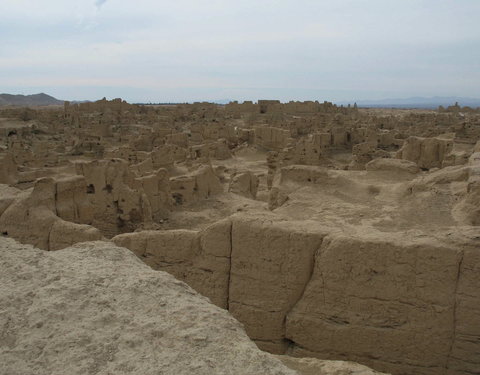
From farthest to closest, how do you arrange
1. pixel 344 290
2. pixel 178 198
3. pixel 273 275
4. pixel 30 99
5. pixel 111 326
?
pixel 30 99 < pixel 178 198 < pixel 273 275 < pixel 344 290 < pixel 111 326

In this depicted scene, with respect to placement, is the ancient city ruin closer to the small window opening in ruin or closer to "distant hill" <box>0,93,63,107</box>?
the small window opening in ruin

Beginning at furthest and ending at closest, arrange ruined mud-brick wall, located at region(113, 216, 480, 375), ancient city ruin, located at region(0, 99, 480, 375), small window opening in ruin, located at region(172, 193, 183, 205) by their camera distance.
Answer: small window opening in ruin, located at region(172, 193, 183, 205) < ruined mud-brick wall, located at region(113, 216, 480, 375) < ancient city ruin, located at region(0, 99, 480, 375)

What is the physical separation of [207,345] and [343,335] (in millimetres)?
2417

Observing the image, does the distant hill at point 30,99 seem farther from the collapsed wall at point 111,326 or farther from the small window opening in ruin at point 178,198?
the collapsed wall at point 111,326

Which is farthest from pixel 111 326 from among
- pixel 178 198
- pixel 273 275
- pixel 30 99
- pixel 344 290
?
pixel 30 99

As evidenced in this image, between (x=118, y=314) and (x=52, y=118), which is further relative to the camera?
(x=52, y=118)

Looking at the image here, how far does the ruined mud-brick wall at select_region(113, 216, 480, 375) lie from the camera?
13.8 feet

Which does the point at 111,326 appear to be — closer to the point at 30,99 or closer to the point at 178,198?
the point at 178,198

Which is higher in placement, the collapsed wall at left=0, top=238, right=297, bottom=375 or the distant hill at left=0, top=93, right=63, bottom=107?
the distant hill at left=0, top=93, right=63, bottom=107

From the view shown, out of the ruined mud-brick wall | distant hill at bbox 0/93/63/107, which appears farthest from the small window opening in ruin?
distant hill at bbox 0/93/63/107

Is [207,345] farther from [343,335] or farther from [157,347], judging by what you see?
[343,335]

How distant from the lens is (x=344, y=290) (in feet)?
14.9

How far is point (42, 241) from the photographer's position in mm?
6430

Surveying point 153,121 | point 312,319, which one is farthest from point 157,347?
point 153,121
